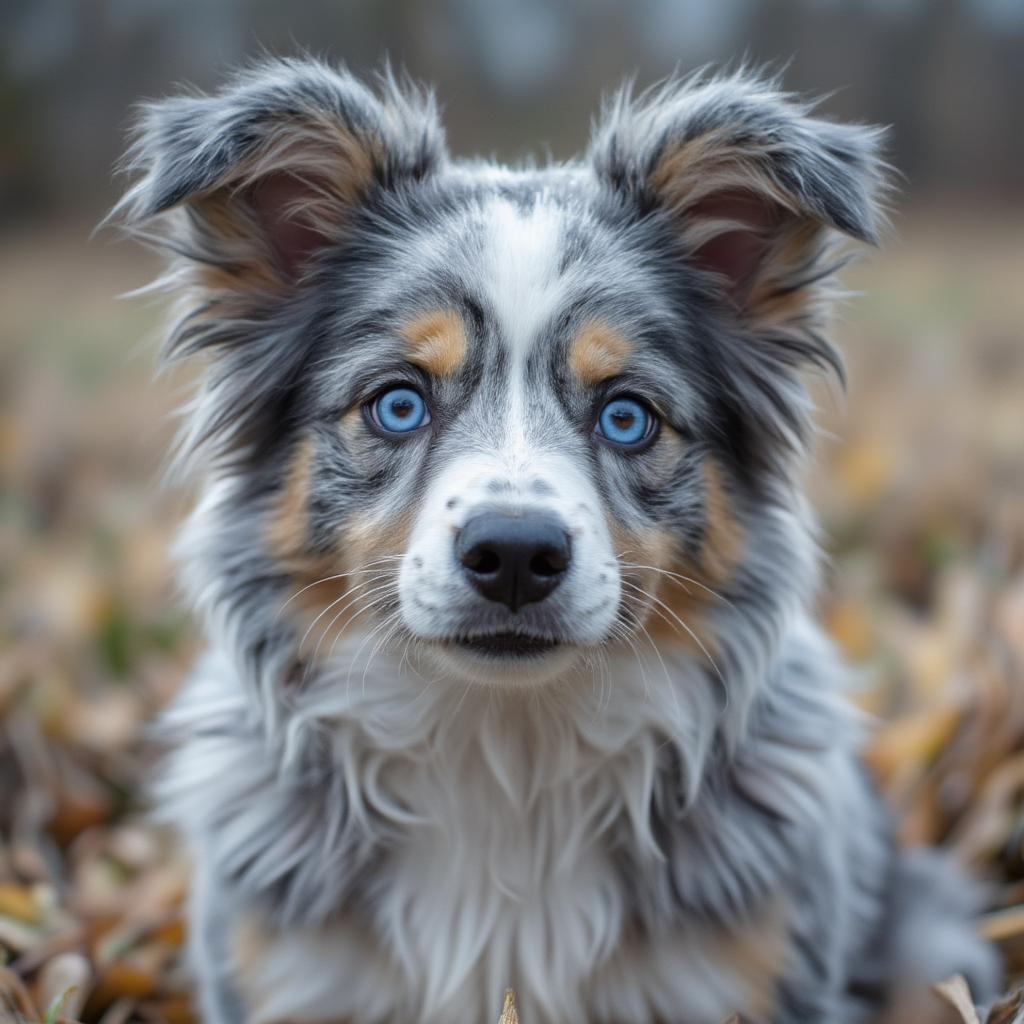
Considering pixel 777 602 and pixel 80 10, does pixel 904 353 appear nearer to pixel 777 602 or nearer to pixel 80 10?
pixel 777 602

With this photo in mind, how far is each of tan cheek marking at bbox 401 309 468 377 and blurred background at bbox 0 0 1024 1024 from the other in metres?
1.04

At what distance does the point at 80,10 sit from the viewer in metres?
11.2

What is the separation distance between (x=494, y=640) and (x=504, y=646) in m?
0.03

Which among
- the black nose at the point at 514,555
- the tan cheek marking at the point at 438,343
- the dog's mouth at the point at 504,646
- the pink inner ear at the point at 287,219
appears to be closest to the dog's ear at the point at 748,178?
the tan cheek marking at the point at 438,343

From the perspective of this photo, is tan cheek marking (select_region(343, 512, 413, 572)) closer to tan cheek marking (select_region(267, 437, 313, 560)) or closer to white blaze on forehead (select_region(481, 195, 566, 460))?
tan cheek marking (select_region(267, 437, 313, 560))

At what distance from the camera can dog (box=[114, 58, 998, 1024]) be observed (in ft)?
10.5

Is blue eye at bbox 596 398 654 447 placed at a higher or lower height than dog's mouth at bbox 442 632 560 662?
higher

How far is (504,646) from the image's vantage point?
9.83 feet

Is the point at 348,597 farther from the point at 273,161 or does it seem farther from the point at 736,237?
the point at 736,237

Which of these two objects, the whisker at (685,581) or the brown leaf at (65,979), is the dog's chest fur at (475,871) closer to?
the whisker at (685,581)

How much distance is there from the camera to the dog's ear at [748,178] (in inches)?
125

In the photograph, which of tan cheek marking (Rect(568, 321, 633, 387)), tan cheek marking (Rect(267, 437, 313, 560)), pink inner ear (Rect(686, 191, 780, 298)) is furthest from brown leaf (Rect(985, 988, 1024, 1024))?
tan cheek marking (Rect(267, 437, 313, 560))

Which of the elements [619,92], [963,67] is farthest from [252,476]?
[963,67]

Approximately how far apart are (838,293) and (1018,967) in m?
2.08
